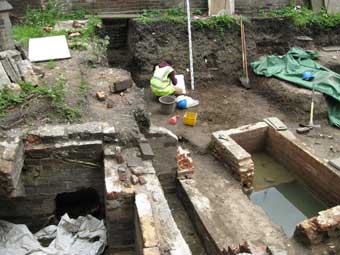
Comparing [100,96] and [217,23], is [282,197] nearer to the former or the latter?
[100,96]

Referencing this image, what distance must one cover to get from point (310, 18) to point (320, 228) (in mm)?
7927

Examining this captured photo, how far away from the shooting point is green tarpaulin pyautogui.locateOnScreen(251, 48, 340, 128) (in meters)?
9.34

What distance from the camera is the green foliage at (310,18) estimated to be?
37.8 ft

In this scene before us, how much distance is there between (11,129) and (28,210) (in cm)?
119

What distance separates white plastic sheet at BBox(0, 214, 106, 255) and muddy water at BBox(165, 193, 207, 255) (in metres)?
1.41

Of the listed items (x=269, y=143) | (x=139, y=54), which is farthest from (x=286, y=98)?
(x=139, y=54)

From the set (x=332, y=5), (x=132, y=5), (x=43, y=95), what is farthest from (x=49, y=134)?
(x=332, y=5)

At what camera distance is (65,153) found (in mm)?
5363

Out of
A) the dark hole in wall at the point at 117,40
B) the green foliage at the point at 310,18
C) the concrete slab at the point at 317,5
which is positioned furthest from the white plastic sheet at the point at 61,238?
the concrete slab at the point at 317,5

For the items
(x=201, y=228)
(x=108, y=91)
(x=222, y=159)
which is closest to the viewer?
(x=201, y=228)

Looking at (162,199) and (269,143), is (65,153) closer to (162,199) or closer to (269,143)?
(162,199)

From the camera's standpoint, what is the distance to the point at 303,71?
10.1m

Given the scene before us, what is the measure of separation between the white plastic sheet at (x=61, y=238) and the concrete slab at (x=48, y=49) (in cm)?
381

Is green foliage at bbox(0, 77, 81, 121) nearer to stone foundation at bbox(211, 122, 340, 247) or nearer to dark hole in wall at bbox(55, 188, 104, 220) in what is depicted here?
dark hole in wall at bbox(55, 188, 104, 220)
